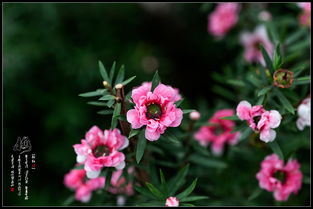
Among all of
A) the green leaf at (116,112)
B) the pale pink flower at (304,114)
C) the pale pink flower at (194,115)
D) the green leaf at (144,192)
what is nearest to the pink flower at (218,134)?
the pale pink flower at (194,115)

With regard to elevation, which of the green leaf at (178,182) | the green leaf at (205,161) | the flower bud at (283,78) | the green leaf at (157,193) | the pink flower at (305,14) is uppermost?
the pink flower at (305,14)

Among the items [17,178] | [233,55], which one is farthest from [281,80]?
[233,55]

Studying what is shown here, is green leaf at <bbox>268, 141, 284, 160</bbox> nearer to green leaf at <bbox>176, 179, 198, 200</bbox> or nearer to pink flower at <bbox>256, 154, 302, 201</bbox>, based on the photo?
pink flower at <bbox>256, 154, 302, 201</bbox>

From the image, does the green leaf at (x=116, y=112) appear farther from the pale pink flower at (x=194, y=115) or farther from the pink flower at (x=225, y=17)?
the pink flower at (x=225, y=17)

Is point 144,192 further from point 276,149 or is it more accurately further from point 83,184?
point 276,149

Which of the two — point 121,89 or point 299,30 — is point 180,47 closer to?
point 299,30

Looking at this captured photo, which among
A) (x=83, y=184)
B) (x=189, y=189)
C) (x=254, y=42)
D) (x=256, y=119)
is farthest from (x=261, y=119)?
(x=254, y=42)
